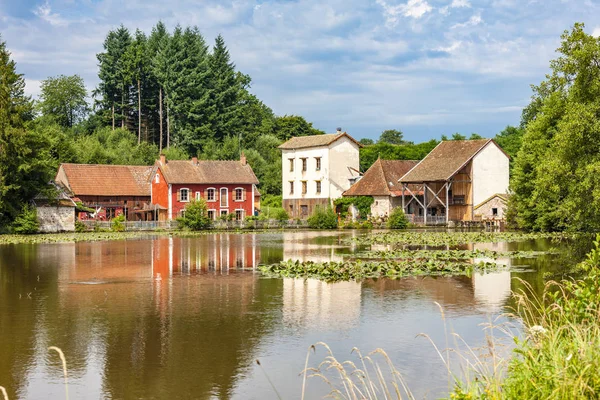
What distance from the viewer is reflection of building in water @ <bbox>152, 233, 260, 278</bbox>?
2888cm

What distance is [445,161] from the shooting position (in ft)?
210

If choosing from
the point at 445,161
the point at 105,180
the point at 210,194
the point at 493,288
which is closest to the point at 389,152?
the point at 445,161

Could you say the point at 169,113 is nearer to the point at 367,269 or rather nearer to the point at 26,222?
the point at 26,222

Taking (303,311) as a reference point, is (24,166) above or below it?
above

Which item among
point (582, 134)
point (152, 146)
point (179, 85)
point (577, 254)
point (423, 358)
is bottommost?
point (423, 358)

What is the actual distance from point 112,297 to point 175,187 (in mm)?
45137

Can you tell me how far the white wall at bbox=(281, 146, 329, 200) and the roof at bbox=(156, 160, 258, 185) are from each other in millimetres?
5495

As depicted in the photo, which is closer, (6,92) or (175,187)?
(6,92)

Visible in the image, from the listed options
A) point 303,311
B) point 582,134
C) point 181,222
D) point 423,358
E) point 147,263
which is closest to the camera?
point 423,358

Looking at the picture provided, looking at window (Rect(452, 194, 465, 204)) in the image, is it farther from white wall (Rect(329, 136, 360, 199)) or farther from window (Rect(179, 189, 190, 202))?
window (Rect(179, 189, 190, 202))

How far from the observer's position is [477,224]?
6050cm

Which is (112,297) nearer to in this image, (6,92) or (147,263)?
(147,263)

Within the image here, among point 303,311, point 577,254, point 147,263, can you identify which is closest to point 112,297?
point 303,311

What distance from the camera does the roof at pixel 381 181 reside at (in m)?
65.7
